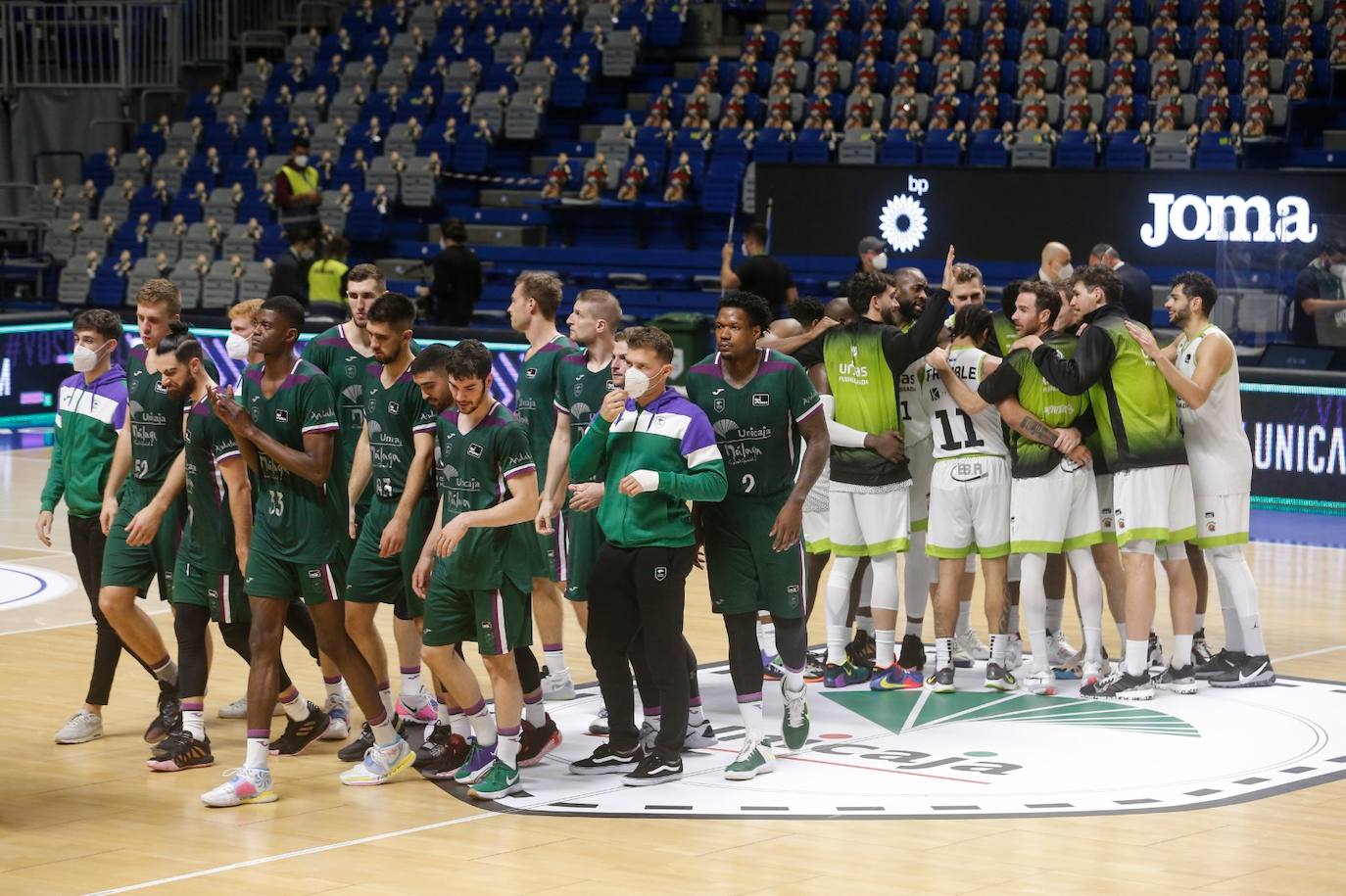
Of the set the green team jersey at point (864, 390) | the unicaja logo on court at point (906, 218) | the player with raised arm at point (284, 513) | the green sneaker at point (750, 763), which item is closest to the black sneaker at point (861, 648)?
the green team jersey at point (864, 390)

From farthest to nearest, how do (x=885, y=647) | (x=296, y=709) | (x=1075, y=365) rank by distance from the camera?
1. (x=885, y=647)
2. (x=1075, y=365)
3. (x=296, y=709)

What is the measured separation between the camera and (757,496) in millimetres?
8344

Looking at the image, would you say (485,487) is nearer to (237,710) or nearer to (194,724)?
(194,724)

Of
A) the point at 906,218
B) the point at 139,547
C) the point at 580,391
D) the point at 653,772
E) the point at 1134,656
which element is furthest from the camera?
the point at 906,218

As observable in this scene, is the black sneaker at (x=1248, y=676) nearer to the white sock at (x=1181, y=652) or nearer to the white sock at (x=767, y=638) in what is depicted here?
the white sock at (x=1181, y=652)

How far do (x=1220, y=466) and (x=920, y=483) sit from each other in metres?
1.46

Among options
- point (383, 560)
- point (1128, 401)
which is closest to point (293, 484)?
point (383, 560)

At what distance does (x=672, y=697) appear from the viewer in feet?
26.3

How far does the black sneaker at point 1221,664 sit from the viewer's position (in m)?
9.98

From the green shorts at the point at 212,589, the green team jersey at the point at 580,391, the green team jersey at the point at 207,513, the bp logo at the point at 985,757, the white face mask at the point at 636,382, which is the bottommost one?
the bp logo at the point at 985,757

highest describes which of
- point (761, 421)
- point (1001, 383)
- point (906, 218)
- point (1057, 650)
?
point (906, 218)

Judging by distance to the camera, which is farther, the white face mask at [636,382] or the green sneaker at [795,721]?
the green sneaker at [795,721]

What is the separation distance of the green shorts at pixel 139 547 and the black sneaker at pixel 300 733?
0.79m

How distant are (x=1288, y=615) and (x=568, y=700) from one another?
4.66 m
